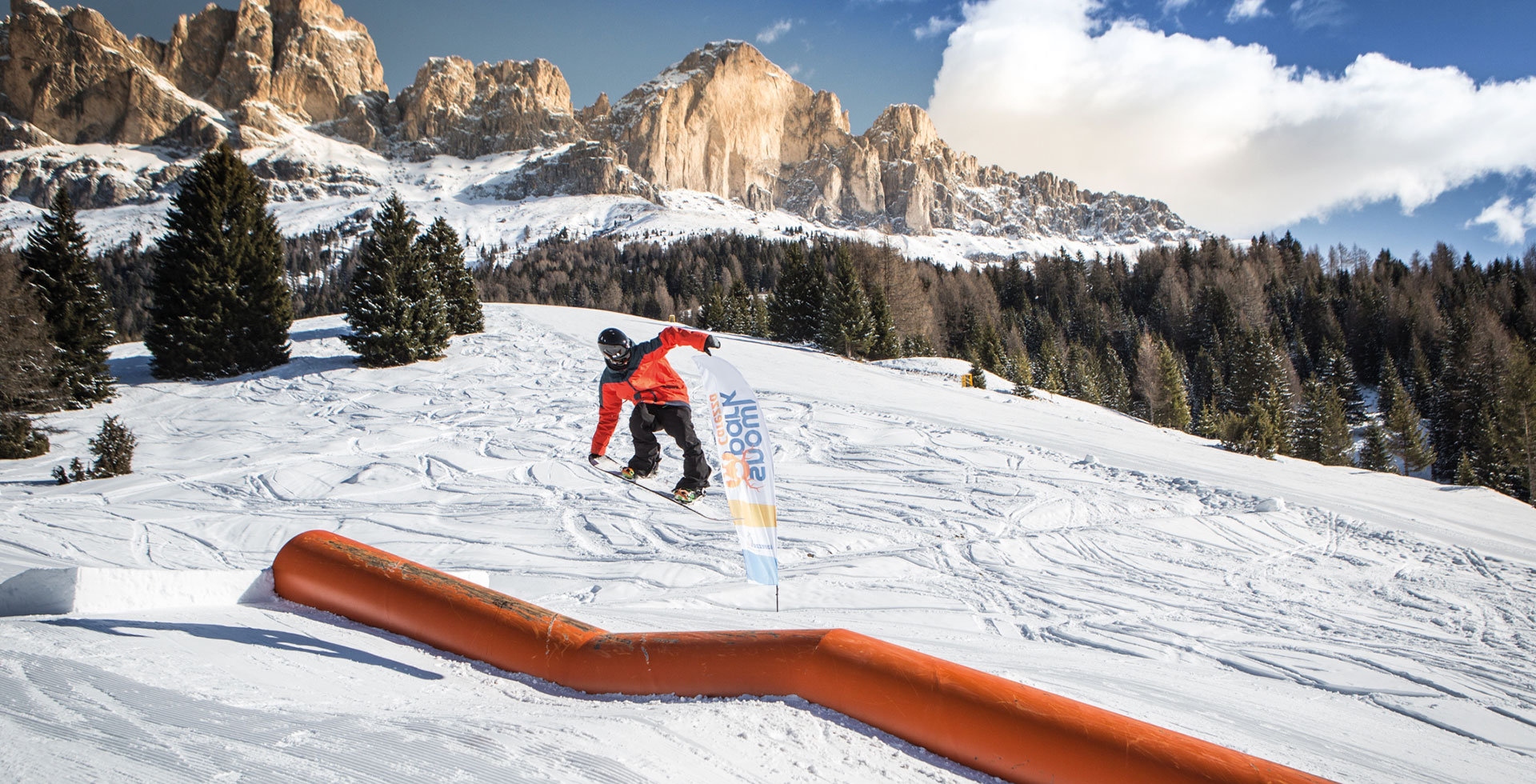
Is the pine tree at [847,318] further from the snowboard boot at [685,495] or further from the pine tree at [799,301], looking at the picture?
the snowboard boot at [685,495]

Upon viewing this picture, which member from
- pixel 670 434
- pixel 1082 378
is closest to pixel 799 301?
pixel 1082 378

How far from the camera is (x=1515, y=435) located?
101ft

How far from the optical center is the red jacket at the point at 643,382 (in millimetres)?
5645

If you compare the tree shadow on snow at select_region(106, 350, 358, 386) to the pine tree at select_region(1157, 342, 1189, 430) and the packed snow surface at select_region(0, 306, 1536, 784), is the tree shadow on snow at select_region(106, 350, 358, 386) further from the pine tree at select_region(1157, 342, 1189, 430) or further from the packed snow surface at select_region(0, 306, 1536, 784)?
the pine tree at select_region(1157, 342, 1189, 430)

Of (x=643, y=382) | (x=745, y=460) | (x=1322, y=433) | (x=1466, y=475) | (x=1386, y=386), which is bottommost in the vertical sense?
(x=1466, y=475)

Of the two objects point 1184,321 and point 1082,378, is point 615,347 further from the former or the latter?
point 1184,321

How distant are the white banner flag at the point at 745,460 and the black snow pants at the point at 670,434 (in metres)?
0.48

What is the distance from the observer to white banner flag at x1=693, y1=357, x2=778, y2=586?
17.6ft

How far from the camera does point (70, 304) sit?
57.5 feet

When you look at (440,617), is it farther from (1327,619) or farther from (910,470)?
(910,470)

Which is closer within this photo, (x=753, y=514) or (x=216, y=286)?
(x=753, y=514)

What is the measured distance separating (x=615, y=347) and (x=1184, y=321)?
95.8m

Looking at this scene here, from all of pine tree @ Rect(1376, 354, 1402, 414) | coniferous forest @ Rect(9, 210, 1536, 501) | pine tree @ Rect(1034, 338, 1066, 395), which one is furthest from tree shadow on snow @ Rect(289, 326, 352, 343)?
pine tree @ Rect(1376, 354, 1402, 414)

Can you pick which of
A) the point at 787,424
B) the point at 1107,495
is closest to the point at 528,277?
the point at 787,424
